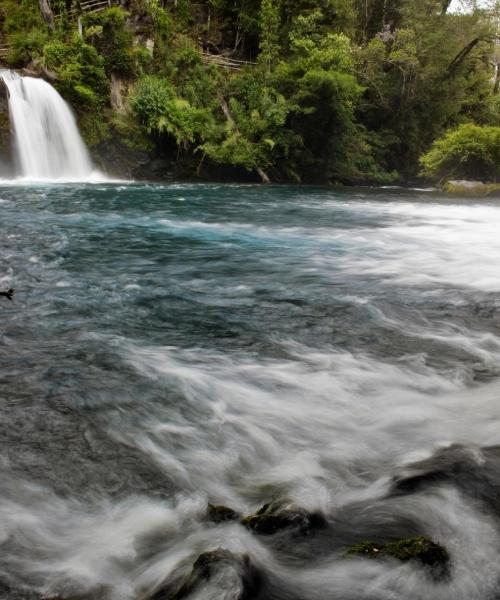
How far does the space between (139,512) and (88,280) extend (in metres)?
4.16

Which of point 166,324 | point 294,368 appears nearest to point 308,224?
point 166,324

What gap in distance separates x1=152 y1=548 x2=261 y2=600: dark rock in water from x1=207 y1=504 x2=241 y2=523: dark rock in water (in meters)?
0.32

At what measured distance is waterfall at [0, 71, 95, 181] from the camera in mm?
18922

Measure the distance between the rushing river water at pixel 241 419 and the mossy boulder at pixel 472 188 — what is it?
15542 mm

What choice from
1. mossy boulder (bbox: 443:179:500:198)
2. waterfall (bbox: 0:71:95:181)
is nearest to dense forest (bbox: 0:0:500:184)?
waterfall (bbox: 0:71:95:181)

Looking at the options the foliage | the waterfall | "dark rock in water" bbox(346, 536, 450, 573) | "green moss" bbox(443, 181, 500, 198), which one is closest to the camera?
"dark rock in water" bbox(346, 536, 450, 573)

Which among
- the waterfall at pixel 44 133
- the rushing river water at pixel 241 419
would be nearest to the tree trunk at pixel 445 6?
the waterfall at pixel 44 133

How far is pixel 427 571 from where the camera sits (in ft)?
6.31

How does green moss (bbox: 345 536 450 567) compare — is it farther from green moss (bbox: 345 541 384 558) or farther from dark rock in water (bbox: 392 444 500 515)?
dark rock in water (bbox: 392 444 500 515)

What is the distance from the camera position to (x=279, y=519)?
2256 mm

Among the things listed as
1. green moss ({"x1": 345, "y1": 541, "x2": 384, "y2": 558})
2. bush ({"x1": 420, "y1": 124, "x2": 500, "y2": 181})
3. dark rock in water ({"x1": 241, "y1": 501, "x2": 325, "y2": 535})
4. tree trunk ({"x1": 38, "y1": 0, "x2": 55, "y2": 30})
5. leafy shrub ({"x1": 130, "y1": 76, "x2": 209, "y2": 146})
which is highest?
tree trunk ({"x1": 38, "y1": 0, "x2": 55, "y2": 30})

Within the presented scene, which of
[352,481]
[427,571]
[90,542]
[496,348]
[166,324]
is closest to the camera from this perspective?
[427,571]

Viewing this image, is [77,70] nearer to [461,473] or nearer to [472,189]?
[472,189]

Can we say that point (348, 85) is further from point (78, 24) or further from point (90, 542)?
point (90, 542)
